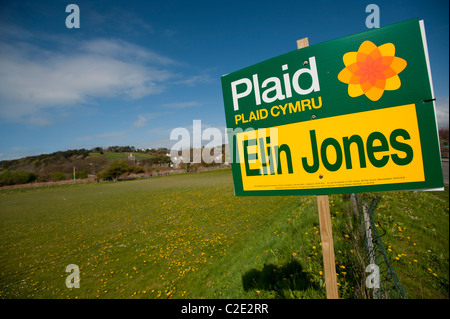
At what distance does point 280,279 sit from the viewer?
3.48m

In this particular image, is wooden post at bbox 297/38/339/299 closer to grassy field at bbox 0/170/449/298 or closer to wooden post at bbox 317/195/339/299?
wooden post at bbox 317/195/339/299

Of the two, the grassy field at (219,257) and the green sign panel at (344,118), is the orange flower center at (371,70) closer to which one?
the green sign panel at (344,118)

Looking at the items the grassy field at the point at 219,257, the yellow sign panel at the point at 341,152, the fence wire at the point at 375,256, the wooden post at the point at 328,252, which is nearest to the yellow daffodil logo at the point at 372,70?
the yellow sign panel at the point at 341,152

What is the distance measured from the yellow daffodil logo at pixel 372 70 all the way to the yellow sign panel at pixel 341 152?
22cm

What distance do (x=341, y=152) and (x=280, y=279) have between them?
Answer: 291cm

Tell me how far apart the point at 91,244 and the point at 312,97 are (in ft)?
33.9

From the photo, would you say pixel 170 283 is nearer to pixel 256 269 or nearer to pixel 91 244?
pixel 256 269

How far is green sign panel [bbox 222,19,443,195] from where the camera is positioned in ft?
5.22

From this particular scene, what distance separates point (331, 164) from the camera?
1856 mm

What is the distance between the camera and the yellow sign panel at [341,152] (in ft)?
5.35

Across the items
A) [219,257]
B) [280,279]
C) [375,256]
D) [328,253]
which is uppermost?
[328,253]

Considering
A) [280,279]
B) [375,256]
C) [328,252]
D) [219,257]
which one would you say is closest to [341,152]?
[328,252]

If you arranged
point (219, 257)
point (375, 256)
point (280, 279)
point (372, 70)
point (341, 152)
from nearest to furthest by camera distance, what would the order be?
point (372, 70)
point (341, 152)
point (375, 256)
point (280, 279)
point (219, 257)

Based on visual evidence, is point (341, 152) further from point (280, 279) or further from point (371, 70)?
point (280, 279)
